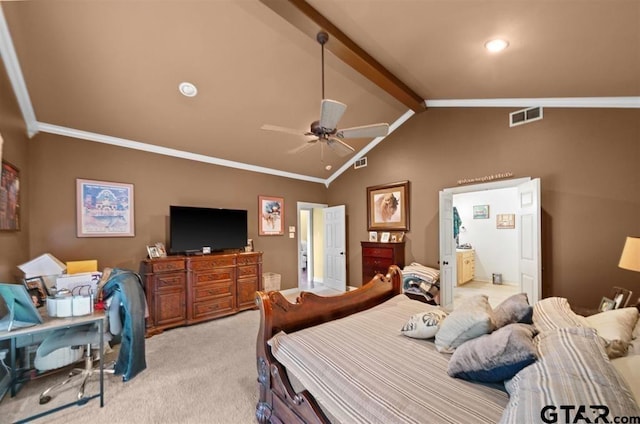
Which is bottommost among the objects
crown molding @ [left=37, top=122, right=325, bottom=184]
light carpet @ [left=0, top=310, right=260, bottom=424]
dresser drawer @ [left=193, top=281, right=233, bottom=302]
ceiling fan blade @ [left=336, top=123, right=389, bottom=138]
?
light carpet @ [left=0, top=310, right=260, bottom=424]

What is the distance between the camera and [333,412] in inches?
49.6

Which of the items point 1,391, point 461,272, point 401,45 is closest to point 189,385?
point 1,391

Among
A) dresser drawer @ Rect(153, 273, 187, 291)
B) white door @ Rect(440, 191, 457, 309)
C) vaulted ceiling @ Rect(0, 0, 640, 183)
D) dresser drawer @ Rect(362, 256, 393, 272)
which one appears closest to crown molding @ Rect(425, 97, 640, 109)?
vaulted ceiling @ Rect(0, 0, 640, 183)

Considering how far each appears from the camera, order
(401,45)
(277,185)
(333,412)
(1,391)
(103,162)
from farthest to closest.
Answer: (277,185) < (103,162) < (401,45) < (1,391) < (333,412)

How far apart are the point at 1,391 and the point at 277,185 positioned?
450 centimetres

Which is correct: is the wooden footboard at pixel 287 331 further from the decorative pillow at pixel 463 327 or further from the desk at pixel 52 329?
the desk at pixel 52 329

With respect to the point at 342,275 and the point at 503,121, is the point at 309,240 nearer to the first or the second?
the point at 342,275

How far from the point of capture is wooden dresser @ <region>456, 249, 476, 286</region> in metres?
6.43

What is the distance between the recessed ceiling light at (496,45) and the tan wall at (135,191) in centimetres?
424

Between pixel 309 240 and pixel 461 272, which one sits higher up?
pixel 309 240

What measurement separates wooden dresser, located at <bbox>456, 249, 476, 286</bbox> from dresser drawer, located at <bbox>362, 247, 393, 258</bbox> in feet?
8.49

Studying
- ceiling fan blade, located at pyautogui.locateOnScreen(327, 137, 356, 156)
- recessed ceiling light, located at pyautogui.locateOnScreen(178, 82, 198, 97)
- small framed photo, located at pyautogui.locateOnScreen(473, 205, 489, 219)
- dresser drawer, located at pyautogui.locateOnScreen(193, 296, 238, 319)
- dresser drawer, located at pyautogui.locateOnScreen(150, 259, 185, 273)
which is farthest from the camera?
small framed photo, located at pyautogui.locateOnScreen(473, 205, 489, 219)

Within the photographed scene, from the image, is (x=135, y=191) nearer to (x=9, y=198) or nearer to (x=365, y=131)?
(x=9, y=198)

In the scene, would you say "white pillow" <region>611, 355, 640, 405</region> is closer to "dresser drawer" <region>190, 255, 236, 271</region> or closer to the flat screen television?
"dresser drawer" <region>190, 255, 236, 271</region>
